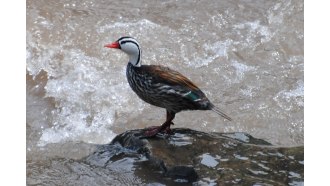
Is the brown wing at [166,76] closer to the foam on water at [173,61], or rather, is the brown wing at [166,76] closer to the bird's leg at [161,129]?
the bird's leg at [161,129]

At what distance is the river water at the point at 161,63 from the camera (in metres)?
6.23

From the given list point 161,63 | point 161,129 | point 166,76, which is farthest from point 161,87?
point 161,63

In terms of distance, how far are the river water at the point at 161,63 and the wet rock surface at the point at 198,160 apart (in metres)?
1.14

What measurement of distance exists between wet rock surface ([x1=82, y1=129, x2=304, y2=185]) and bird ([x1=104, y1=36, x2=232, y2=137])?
177mm

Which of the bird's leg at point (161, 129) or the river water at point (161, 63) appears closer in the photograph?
the bird's leg at point (161, 129)

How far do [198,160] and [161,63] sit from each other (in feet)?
12.4

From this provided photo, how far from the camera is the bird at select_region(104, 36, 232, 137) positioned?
4031 millimetres

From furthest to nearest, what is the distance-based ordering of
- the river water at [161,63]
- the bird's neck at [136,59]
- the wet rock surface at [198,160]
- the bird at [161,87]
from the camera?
the river water at [161,63] < the bird's neck at [136,59] < the bird at [161,87] < the wet rock surface at [198,160]

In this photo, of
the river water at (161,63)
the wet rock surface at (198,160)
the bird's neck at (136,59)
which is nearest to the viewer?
the wet rock surface at (198,160)

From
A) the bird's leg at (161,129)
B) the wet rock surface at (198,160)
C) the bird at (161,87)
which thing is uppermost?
the bird at (161,87)

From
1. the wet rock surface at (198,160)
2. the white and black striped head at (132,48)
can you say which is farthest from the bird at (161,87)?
the wet rock surface at (198,160)

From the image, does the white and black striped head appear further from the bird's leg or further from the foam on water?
the foam on water

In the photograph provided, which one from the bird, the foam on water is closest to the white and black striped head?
the bird

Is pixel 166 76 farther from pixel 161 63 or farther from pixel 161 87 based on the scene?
pixel 161 63
